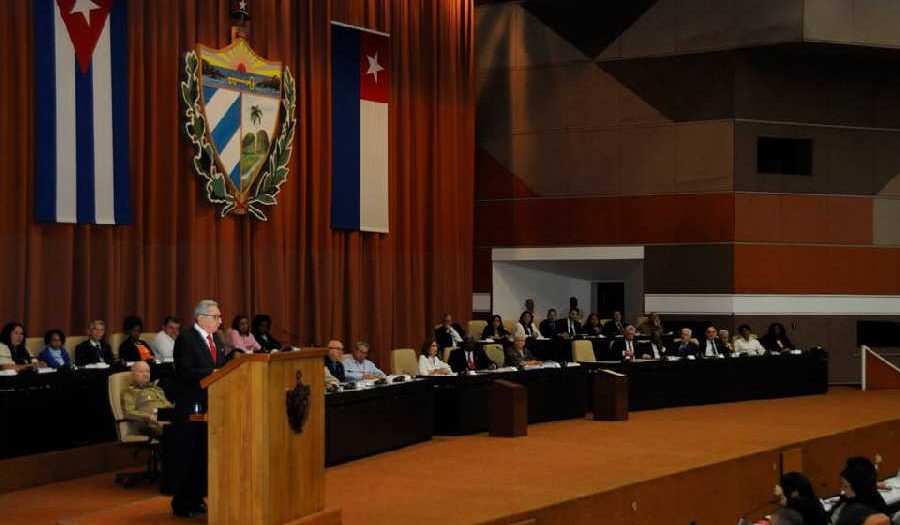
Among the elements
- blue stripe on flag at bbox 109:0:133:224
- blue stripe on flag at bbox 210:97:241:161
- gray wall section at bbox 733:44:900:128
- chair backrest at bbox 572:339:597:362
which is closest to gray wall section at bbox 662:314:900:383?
gray wall section at bbox 733:44:900:128

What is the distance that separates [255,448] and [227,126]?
824 cm

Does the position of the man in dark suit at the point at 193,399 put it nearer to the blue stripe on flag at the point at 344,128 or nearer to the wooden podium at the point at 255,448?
the wooden podium at the point at 255,448

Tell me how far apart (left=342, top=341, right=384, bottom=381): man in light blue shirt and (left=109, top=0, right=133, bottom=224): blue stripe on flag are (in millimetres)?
2587

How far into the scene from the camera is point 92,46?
1238 cm

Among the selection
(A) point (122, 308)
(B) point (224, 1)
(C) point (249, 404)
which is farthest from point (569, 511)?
(B) point (224, 1)

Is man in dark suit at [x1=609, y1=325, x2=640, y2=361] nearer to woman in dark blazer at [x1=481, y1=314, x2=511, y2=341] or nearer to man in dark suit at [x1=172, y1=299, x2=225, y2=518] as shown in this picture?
woman in dark blazer at [x1=481, y1=314, x2=511, y2=341]

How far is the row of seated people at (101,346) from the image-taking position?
1045 centimetres

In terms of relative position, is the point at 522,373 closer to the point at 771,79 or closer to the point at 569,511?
the point at 569,511

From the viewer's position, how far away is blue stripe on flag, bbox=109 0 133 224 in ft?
41.4

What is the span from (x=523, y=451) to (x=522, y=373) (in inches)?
87.0

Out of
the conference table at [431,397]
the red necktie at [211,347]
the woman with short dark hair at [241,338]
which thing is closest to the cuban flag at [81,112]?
the woman with short dark hair at [241,338]

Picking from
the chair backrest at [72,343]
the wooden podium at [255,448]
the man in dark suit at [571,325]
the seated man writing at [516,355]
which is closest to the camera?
the wooden podium at [255,448]

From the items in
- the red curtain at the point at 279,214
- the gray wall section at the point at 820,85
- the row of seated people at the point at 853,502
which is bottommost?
the row of seated people at the point at 853,502

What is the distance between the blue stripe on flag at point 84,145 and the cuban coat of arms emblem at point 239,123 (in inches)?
49.7
